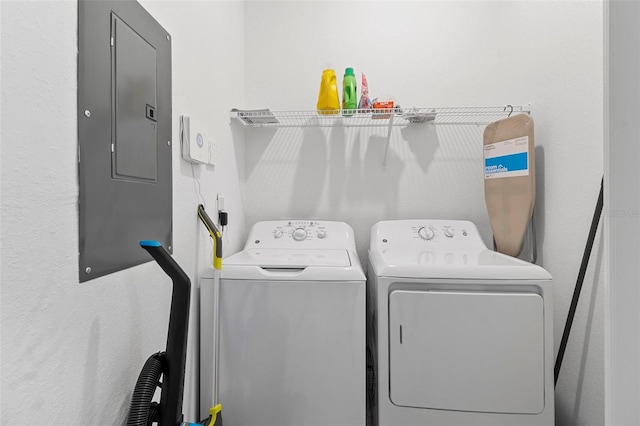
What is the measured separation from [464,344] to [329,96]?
1316 mm

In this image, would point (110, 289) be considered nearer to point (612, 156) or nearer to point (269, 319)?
point (269, 319)

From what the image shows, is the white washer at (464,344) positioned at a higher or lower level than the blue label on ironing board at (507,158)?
lower

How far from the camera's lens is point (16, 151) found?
1.58 ft

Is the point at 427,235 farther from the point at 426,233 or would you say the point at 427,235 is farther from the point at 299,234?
the point at 299,234

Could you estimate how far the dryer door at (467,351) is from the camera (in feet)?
3.34

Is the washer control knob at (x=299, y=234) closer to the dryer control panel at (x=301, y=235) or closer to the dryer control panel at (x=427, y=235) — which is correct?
the dryer control panel at (x=301, y=235)

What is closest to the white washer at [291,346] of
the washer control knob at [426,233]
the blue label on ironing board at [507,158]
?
the washer control knob at [426,233]

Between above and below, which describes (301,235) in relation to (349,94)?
below

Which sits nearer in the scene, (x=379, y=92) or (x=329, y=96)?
(x=329, y=96)

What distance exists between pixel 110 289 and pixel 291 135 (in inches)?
52.9

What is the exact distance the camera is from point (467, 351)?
1.03 meters

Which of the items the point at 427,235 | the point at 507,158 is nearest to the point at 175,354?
the point at 427,235

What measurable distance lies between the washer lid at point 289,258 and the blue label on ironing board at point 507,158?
94cm

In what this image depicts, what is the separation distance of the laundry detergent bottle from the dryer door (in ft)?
3.30
